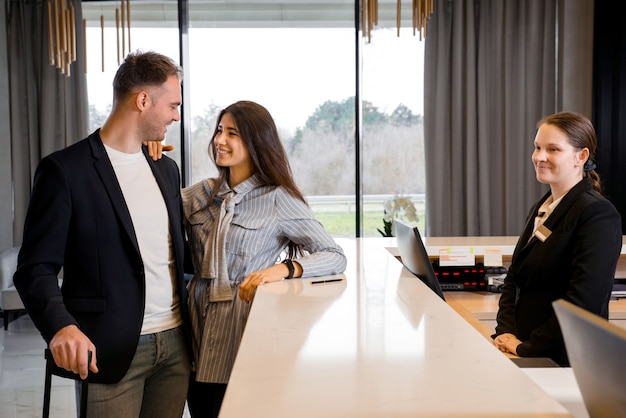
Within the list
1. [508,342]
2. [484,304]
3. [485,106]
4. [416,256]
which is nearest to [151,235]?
[416,256]

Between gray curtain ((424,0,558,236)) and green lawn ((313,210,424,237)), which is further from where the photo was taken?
green lawn ((313,210,424,237))

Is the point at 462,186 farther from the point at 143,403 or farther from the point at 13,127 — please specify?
the point at 143,403

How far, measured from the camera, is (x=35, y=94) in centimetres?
682

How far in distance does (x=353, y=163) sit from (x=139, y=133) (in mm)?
5061

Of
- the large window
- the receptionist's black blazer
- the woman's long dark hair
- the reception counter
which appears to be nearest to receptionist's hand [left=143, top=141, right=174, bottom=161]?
the woman's long dark hair

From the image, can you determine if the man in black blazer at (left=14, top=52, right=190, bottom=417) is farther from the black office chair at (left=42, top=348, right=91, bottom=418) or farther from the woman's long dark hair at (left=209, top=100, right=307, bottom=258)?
the woman's long dark hair at (left=209, top=100, right=307, bottom=258)

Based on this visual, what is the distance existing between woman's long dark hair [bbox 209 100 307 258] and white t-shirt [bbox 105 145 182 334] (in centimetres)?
27

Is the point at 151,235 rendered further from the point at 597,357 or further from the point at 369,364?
the point at 597,357

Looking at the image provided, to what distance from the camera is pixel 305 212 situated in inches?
86.4

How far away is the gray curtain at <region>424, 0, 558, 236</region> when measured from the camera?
6508 mm

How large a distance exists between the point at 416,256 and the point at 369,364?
1.07 m

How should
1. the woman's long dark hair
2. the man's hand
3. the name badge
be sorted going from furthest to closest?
the name badge → the woman's long dark hair → the man's hand

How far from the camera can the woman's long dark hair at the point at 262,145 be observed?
7.16ft

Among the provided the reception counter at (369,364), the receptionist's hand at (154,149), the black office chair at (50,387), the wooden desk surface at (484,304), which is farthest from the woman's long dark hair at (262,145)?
the wooden desk surface at (484,304)
